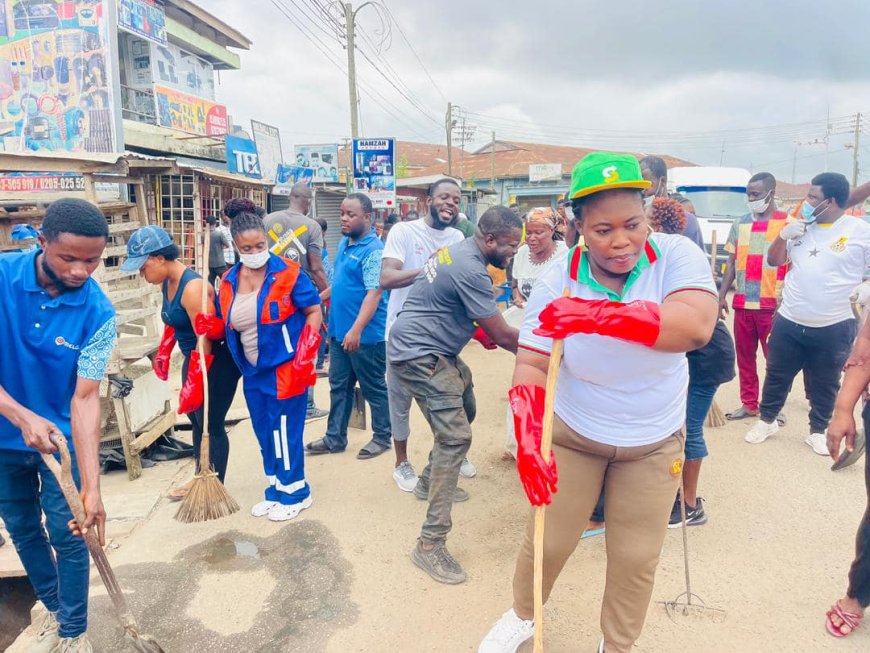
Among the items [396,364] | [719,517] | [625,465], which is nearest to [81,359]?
[396,364]

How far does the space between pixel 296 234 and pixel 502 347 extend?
2.70 metres

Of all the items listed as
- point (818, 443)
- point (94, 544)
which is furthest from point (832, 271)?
point (94, 544)

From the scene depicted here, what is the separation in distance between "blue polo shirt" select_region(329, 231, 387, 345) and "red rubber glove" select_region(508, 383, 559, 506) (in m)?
2.56

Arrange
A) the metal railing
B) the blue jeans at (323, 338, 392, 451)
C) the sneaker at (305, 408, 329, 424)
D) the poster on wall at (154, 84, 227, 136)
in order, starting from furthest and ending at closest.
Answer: the poster on wall at (154, 84, 227, 136), the metal railing, the sneaker at (305, 408, 329, 424), the blue jeans at (323, 338, 392, 451)

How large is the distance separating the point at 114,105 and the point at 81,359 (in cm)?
1068

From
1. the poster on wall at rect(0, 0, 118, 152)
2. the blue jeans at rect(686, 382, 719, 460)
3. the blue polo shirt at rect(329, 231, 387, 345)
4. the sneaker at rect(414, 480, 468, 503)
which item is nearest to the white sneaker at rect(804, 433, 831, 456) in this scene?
the blue jeans at rect(686, 382, 719, 460)

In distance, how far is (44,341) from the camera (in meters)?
2.19

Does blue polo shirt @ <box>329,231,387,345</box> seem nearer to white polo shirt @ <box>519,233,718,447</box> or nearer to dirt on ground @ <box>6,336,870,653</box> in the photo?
dirt on ground @ <box>6,336,870,653</box>

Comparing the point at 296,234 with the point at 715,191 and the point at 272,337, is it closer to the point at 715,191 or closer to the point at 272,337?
the point at 272,337

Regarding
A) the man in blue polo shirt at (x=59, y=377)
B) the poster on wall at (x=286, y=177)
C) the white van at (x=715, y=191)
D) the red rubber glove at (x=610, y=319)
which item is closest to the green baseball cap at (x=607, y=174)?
A: the red rubber glove at (x=610, y=319)

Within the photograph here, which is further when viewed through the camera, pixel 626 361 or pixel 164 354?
pixel 164 354

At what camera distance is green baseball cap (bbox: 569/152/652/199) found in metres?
1.68

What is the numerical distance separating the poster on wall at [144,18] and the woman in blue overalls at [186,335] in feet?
42.1

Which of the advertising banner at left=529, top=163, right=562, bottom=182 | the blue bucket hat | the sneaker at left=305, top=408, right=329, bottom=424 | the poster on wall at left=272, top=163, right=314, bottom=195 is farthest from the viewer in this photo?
the advertising banner at left=529, top=163, right=562, bottom=182
